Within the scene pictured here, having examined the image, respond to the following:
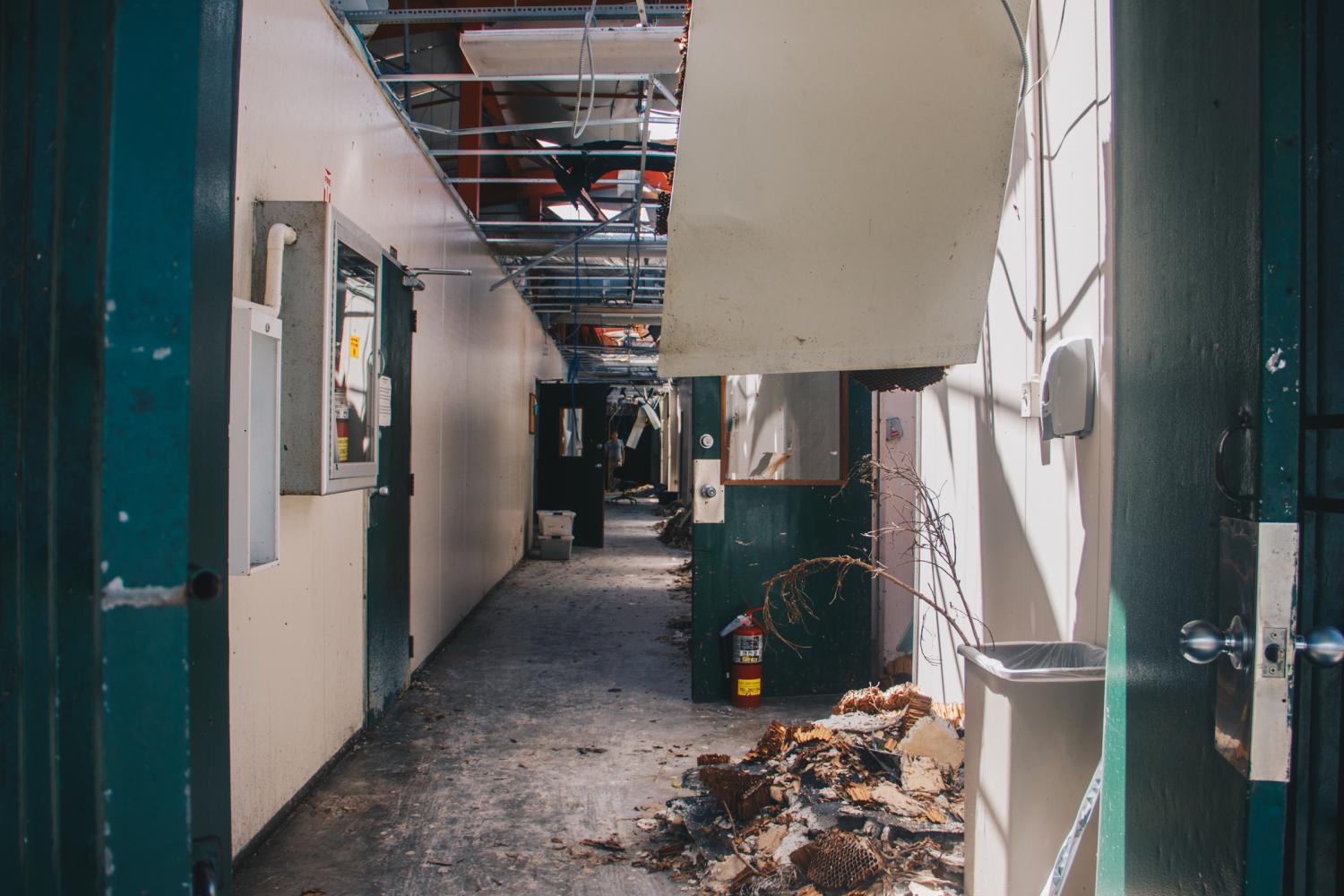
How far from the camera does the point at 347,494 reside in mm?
3658

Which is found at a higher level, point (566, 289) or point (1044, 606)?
point (566, 289)

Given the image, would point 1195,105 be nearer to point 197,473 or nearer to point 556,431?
point 197,473

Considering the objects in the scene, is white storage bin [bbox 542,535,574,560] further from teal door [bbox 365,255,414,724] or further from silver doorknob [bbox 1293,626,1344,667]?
silver doorknob [bbox 1293,626,1344,667]

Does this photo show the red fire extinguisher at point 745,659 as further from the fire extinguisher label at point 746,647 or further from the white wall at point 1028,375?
the white wall at point 1028,375

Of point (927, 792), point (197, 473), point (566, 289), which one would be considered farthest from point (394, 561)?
point (566, 289)

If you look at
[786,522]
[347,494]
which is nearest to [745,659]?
[786,522]

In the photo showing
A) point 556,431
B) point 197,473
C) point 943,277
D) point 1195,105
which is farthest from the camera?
point 556,431

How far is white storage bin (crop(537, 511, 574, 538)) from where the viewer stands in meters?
9.80

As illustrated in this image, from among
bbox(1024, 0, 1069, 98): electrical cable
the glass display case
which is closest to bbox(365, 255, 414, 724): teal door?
the glass display case

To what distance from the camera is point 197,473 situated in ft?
3.18

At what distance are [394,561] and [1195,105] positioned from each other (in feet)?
13.1

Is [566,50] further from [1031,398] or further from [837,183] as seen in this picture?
[1031,398]

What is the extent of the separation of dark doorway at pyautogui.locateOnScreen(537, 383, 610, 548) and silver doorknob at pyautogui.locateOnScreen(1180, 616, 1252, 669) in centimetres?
944

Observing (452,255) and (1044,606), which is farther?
(452,255)
